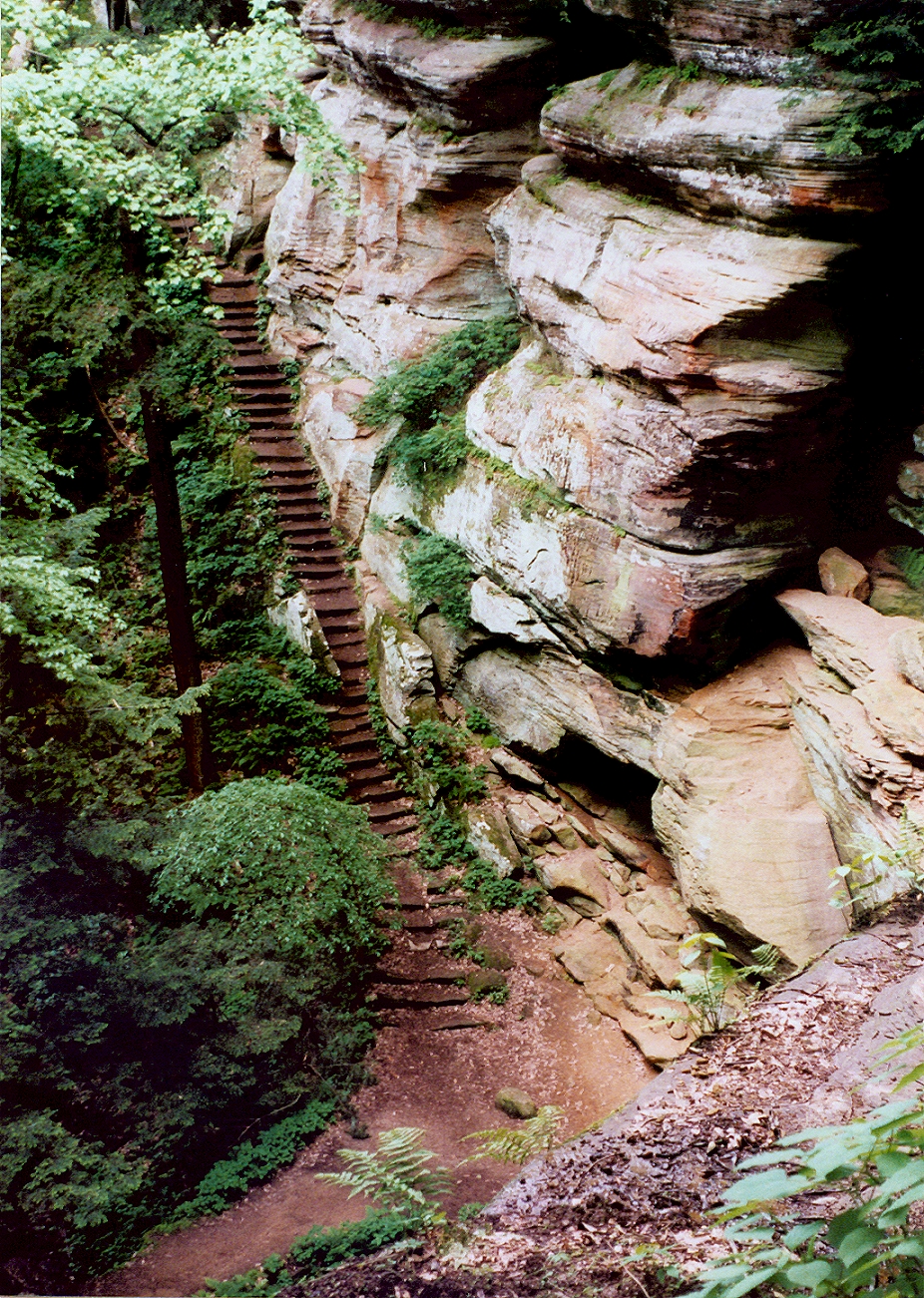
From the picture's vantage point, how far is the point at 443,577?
10492 millimetres

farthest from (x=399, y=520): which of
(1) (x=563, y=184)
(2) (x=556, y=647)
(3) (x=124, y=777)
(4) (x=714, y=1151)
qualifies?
(4) (x=714, y=1151)

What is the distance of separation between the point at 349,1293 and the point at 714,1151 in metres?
1.49

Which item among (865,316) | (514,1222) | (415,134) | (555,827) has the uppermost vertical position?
(415,134)

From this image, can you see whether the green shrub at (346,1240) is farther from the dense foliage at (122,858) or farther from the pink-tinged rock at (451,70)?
the pink-tinged rock at (451,70)

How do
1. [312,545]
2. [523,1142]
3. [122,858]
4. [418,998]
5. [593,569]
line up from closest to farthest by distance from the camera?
[523,1142] → [122,858] → [593,569] → [418,998] → [312,545]

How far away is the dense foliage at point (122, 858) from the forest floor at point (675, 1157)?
2.83 metres

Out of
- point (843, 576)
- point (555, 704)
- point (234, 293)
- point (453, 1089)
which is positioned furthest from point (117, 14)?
point (453, 1089)

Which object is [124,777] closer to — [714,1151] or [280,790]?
[280,790]

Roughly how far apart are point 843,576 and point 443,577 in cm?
455

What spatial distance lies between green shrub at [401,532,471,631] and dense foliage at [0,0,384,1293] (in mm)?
2823

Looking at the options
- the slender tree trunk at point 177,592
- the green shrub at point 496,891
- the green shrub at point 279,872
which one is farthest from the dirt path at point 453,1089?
the slender tree trunk at point 177,592

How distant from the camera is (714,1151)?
11.4ft

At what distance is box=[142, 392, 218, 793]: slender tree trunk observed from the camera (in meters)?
8.77

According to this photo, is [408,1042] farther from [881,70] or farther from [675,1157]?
[881,70]
